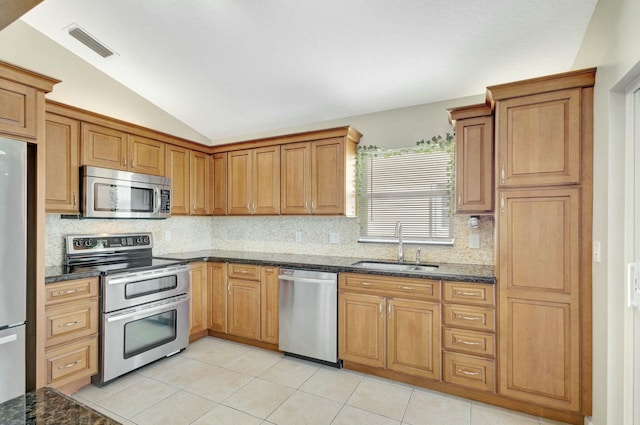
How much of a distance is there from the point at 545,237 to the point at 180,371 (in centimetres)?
318

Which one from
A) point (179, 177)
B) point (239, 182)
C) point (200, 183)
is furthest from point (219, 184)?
point (179, 177)

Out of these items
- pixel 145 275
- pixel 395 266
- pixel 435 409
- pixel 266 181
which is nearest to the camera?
pixel 435 409

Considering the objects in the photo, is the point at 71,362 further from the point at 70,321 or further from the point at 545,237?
the point at 545,237

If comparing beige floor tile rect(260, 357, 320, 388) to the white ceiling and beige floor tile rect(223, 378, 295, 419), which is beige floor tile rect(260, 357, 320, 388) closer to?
beige floor tile rect(223, 378, 295, 419)

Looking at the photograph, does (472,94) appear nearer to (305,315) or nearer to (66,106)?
(305,315)

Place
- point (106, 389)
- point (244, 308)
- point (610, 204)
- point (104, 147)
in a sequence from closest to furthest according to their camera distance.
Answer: point (610, 204) < point (106, 389) < point (104, 147) < point (244, 308)

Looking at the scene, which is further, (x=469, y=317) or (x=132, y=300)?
(x=132, y=300)

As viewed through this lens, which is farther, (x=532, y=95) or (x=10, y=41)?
(x=10, y=41)

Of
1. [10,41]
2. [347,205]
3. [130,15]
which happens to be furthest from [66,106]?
[347,205]

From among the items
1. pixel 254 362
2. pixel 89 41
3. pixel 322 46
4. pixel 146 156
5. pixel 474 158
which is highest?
pixel 89 41

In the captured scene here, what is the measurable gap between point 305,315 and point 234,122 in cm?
249

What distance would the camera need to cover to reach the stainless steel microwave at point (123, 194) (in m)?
→ 2.84

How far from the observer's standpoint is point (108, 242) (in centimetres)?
321

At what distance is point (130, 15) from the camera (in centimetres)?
255
